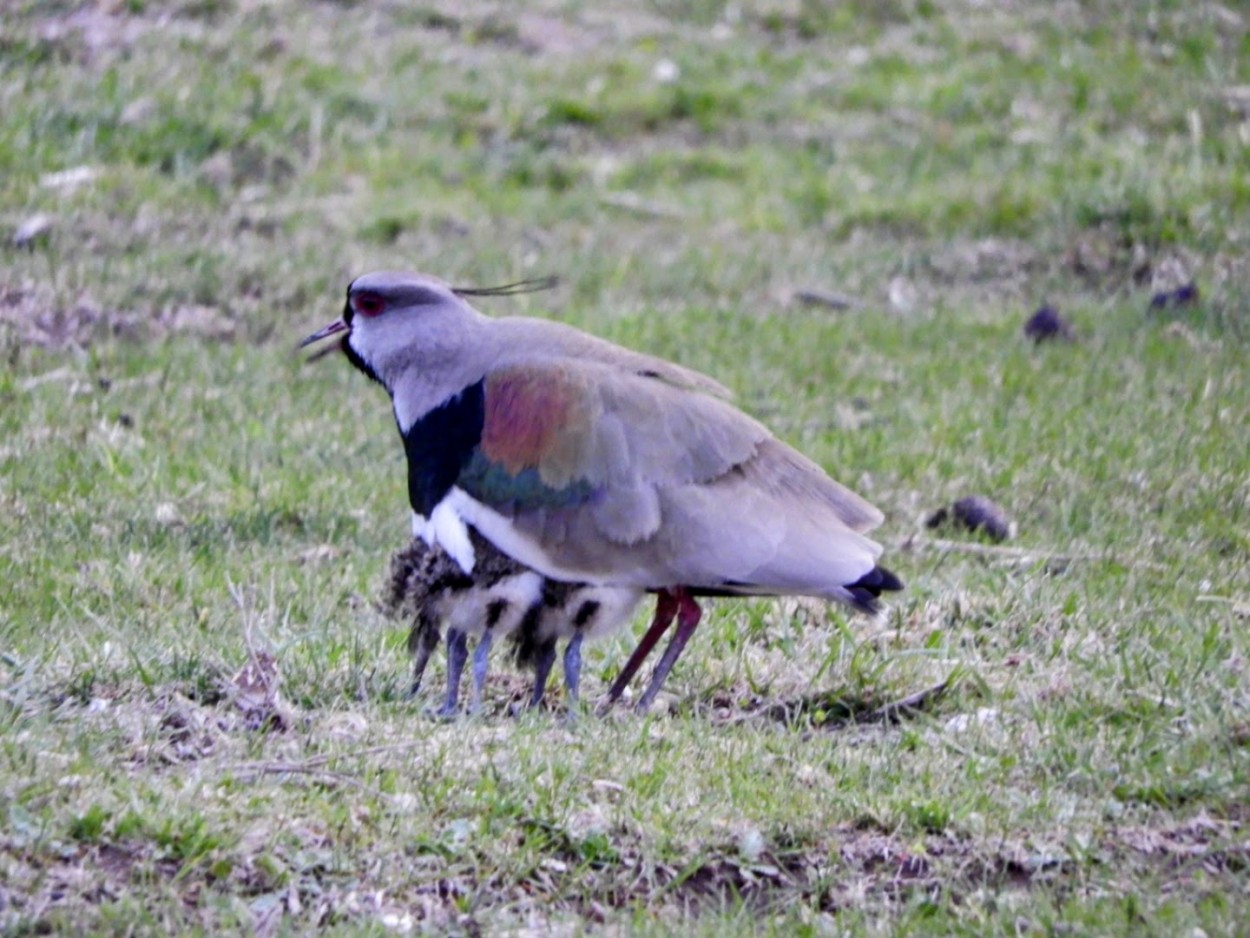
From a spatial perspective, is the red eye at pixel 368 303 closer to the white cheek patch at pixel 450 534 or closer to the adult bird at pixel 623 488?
the adult bird at pixel 623 488

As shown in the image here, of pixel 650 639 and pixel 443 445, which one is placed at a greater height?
pixel 443 445

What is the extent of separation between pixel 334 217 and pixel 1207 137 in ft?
16.7

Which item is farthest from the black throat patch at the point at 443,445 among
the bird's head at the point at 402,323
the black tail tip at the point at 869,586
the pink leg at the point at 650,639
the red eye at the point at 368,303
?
the black tail tip at the point at 869,586

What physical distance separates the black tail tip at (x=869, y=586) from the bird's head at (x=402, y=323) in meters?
1.27

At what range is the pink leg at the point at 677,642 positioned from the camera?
4922mm

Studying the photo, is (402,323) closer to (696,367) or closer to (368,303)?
(368,303)

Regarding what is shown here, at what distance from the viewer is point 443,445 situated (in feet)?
16.4

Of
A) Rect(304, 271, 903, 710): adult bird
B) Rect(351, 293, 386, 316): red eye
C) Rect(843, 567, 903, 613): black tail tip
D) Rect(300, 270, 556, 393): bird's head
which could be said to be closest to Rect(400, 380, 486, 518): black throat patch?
Rect(304, 271, 903, 710): adult bird

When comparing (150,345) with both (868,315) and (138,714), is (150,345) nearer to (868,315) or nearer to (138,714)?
(868,315)

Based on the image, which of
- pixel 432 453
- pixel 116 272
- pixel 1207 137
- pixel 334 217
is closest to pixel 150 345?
pixel 116 272

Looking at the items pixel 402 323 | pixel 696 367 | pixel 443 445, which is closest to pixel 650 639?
pixel 443 445

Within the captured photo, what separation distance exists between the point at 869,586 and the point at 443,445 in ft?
3.87

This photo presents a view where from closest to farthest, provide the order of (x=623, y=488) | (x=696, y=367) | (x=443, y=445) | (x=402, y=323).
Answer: (x=623, y=488) < (x=443, y=445) < (x=402, y=323) < (x=696, y=367)

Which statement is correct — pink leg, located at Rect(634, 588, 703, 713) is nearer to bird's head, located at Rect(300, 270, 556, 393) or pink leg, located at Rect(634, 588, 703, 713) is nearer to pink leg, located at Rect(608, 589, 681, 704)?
pink leg, located at Rect(608, 589, 681, 704)
